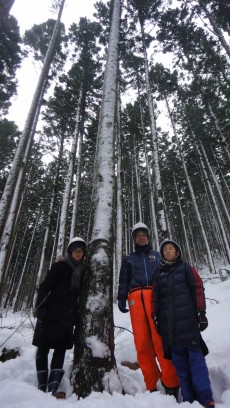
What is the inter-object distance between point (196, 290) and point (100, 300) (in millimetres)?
1159

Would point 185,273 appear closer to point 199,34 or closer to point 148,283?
point 148,283

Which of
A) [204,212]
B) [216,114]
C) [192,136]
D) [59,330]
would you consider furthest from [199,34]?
[204,212]

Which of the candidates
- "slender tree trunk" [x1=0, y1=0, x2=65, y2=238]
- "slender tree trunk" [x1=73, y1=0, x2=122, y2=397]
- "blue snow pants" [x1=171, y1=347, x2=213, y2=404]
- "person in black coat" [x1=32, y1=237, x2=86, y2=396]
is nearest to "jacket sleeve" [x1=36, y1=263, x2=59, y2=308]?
"person in black coat" [x1=32, y1=237, x2=86, y2=396]

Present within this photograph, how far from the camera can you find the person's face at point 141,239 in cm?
395

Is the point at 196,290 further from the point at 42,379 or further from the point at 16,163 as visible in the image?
the point at 16,163

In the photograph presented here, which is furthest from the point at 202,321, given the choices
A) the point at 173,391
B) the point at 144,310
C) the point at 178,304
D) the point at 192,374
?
the point at 173,391

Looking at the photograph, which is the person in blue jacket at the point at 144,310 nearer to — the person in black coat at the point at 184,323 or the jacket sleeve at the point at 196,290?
the person in black coat at the point at 184,323

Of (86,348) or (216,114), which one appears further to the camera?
(216,114)

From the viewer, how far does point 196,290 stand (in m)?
2.99

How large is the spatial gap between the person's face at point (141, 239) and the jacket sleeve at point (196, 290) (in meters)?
0.96

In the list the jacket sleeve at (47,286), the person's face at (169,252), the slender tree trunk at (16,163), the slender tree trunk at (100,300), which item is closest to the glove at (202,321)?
the person's face at (169,252)

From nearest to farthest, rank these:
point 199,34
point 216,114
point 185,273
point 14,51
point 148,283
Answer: point 185,273 < point 148,283 < point 14,51 < point 199,34 < point 216,114

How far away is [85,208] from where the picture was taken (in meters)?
22.7

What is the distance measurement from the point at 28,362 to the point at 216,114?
1907 centimetres
